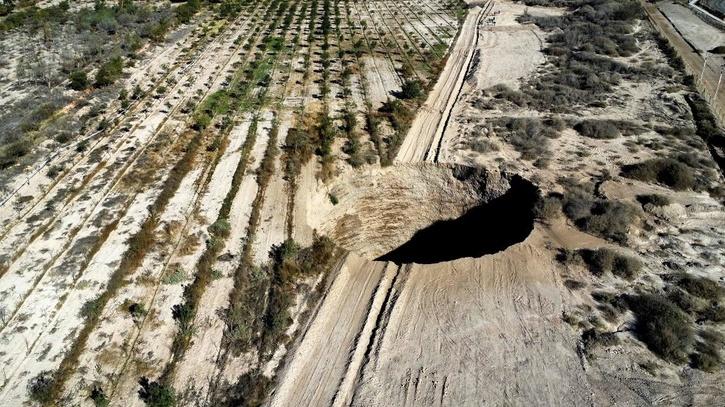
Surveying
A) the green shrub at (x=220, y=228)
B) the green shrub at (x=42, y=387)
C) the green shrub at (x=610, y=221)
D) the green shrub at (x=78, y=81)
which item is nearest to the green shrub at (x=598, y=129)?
the green shrub at (x=610, y=221)

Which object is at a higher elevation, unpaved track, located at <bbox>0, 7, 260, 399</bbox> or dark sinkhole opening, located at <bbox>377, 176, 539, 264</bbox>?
unpaved track, located at <bbox>0, 7, 260, 399</bbox>

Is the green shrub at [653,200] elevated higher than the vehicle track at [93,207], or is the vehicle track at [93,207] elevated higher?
the green shrub at [653,200]

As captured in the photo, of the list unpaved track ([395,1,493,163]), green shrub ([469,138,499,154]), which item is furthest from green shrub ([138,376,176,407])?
green shrub ([469,138,499,154])

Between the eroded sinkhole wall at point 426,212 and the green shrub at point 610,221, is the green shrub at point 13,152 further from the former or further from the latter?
the green shrub at point 610,221

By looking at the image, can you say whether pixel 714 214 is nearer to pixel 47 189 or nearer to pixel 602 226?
pixel 602 226

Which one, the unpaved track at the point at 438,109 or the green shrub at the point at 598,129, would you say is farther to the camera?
the unpaved track at the point at 438,109

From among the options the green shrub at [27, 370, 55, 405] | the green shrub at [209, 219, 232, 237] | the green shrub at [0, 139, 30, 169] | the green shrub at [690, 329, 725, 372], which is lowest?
the green shrub at [27, 370, 55, 405]

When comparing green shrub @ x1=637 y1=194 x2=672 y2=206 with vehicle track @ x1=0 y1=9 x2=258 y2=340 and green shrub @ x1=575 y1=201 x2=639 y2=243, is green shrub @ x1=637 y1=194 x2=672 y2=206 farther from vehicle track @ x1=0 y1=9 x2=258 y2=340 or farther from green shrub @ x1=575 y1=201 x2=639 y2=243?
vehicle track @ x1=0 y1=9 x2=258 y2=340
